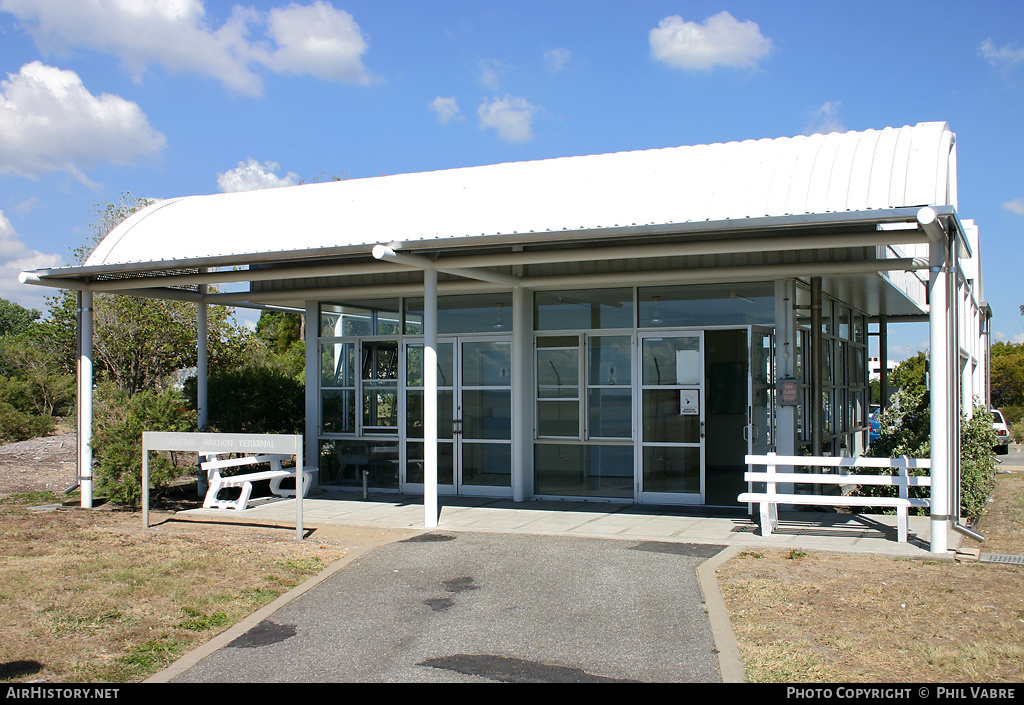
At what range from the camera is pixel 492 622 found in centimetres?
610

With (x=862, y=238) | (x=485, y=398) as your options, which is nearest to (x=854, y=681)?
(x=862, y=238)

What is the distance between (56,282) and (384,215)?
180 inches

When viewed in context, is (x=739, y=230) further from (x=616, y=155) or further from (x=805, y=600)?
(x=805, y=600)

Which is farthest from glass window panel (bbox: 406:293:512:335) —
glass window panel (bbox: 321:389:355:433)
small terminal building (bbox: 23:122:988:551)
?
glass window panel (bbox: 321:389:355:433)

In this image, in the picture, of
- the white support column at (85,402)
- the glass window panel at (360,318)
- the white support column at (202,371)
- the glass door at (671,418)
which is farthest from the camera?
the white support column at (202,371)

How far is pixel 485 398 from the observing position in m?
12.2

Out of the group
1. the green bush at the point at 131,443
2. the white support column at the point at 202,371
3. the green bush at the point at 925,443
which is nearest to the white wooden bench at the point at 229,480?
the green bush at the point at 131,443

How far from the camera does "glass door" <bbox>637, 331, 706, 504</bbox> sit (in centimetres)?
1103

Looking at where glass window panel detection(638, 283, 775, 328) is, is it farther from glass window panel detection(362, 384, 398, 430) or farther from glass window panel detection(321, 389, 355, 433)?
glass window panel detection(321, 389, 355, 433)

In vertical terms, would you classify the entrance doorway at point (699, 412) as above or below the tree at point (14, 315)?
below

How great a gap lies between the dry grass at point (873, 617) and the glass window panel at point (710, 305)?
3.68m

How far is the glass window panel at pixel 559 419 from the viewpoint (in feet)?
38.6

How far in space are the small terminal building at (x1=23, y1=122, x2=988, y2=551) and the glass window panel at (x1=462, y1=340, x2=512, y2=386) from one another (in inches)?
1.6

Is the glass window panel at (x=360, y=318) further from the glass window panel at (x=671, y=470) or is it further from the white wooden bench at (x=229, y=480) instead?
the glass window panel at (x=671, y=470)
